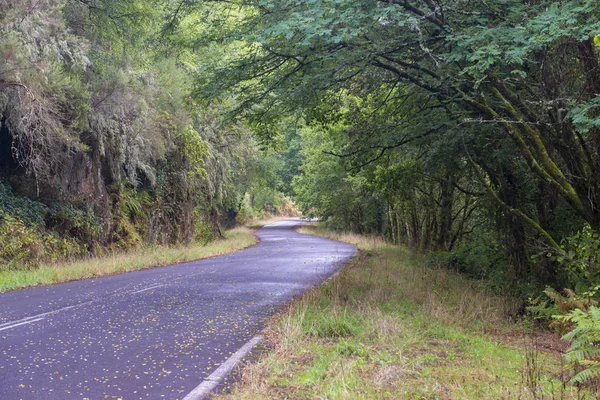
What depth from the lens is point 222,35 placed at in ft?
32.1

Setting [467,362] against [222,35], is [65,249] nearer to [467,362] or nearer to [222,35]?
[222,35]

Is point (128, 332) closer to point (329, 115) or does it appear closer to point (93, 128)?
point (329, 115)

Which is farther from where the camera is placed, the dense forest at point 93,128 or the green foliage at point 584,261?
the dense forest at point 93,128

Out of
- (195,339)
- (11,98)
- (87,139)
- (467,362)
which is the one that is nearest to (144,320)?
(195,339)

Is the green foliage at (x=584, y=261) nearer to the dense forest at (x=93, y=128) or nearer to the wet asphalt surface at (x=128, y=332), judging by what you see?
the wet asphalt surface at (x=128, y=332)

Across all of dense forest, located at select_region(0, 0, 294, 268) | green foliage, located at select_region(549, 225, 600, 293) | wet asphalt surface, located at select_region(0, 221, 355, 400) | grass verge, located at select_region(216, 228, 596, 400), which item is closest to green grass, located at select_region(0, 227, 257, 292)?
wet asphalt surface, located at select_region(0, 221, 355, 400)

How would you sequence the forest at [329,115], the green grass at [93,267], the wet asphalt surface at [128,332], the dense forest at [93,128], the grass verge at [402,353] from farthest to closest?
1. the dense forest at [93,128]
2. the green grass at [93,267]
3. the forest at [329,115]
4. the wet asphalt surface at [128,332]
5. the grass verge at [402,353]

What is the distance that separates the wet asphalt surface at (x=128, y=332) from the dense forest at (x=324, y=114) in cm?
366

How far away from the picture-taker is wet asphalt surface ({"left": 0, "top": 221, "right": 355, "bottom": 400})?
5152mm

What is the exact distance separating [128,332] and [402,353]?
3.80m

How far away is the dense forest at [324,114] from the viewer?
752 centimetres

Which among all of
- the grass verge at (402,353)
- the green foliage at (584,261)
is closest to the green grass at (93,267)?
the grass verge at (402,353)

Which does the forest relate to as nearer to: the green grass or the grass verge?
the grass verge

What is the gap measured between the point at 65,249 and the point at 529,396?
1568 centimetres
